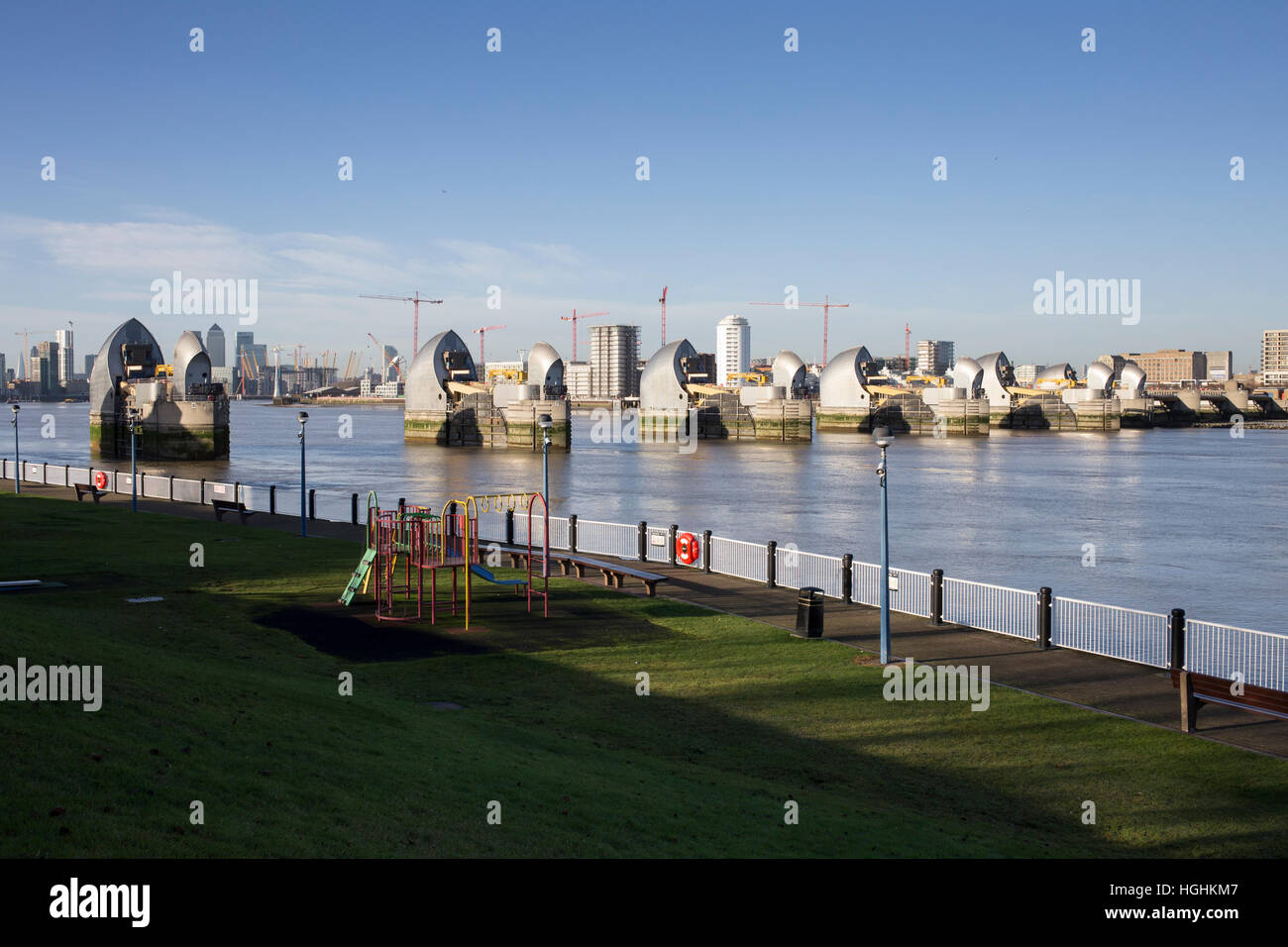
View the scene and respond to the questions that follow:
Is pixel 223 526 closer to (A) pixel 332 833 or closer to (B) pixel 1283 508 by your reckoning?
(A) pixel 332 833

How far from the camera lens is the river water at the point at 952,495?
34553 mm

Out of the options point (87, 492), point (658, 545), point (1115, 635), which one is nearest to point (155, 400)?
point (87, 492)

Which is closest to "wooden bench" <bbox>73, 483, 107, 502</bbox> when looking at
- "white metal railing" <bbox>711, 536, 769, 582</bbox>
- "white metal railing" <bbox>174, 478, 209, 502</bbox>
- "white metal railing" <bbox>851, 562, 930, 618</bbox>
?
"white metal railing" <bbox>174, 478, 209, 502</bbox>

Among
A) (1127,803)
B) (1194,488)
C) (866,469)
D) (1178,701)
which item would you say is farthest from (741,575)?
(866,469)

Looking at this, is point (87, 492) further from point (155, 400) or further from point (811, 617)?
point (155, 400)

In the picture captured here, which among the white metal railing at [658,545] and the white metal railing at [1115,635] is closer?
the white metal railing at [1115,635]

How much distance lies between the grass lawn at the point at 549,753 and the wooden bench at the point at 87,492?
20.8 m

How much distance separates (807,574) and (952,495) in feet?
119

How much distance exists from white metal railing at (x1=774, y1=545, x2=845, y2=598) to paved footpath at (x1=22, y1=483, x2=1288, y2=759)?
1115 millimetres

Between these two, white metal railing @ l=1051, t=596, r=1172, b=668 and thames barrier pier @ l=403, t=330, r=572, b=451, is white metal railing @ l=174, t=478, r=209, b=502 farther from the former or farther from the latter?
thames barrier pier @ l=403, t=330, r=572, b=451

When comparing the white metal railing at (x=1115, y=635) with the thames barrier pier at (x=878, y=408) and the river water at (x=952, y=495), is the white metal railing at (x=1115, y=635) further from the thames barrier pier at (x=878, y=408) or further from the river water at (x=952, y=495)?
the thames barrier pier at (x=878, y=408)

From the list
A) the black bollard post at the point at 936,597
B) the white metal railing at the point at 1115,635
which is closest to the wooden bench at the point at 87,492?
the black bollard post at the point at 936,597
